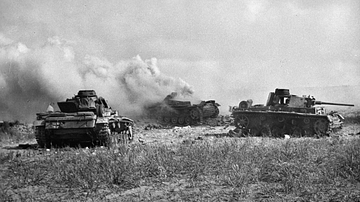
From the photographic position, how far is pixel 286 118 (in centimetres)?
1677

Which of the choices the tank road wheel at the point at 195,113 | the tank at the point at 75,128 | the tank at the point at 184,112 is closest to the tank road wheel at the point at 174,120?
the tank at the point at 184,112

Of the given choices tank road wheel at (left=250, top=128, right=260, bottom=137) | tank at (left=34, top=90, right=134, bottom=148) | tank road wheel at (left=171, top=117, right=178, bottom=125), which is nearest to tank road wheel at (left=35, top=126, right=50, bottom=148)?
tank at (left=34, top=90, right=134, bottom=148)

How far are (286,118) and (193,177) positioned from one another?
34.7ft

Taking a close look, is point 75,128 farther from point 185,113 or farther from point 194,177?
point 185,113

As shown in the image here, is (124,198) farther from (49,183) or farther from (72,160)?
(72,160)

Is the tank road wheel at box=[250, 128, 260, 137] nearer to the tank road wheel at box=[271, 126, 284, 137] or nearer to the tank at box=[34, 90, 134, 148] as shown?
the tank road wheel at box=[271, 126, 284, 137]

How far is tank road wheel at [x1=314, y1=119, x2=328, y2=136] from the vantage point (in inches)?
631

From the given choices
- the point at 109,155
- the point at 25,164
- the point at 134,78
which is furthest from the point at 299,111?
the point at 134,78

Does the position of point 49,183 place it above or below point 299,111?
below

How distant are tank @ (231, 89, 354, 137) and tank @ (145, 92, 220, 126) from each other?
283 inches

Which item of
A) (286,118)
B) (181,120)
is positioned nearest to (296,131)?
(286,118)

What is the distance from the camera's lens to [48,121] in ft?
41.0

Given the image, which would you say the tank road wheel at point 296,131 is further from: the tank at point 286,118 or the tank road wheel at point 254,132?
the tank road wheel at point 254,132

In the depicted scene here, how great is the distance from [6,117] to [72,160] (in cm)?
1888
